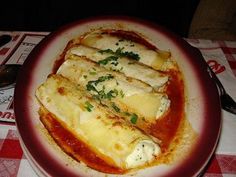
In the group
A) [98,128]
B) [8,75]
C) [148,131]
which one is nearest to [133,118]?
[148,131]

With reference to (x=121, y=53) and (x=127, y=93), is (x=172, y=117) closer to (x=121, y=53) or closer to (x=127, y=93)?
(x=127, y=93)

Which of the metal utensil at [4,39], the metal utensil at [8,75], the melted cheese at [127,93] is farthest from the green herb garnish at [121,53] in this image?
the metal utensil at [4,39]

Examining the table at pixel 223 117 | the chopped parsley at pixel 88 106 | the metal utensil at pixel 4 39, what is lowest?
the table at pixel 223 117

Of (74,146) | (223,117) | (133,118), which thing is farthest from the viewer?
(223,117)

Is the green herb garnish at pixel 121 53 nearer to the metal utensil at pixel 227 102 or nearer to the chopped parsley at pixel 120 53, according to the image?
the chopped parsley at pixel 120 53

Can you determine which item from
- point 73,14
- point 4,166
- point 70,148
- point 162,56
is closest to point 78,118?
point 70,148

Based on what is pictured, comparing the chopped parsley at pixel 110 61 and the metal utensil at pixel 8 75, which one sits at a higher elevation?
the chopped parsley at pixel 110 61

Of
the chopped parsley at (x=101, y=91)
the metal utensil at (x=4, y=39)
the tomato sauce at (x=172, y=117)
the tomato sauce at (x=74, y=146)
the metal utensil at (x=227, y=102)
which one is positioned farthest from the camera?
the metal utensil at (x=4, y=39)
